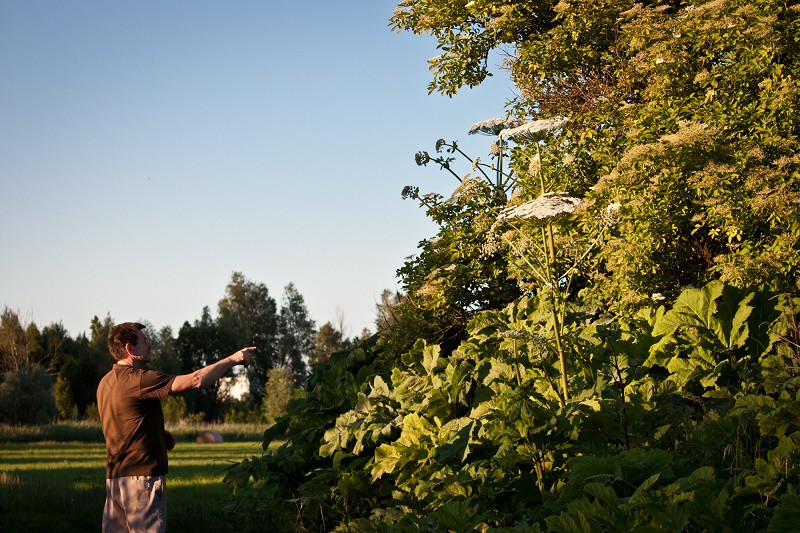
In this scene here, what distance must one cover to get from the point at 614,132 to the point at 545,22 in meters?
2.19

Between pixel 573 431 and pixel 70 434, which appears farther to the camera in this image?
pixel 70 434

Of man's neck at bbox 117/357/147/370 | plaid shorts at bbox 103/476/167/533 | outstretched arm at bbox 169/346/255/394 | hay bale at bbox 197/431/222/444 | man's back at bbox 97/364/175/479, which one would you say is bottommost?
hay bale at bbox 197/431/222/444

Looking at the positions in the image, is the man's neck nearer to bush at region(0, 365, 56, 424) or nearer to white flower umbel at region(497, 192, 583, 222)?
white flower umbel at region(497, 192, 583, 222)

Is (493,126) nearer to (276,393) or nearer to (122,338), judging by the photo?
(122,338)

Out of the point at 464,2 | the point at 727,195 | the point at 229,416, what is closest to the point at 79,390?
the point at 229,416

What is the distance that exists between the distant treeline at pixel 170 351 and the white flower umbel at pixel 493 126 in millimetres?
19935

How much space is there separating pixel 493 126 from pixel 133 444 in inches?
154


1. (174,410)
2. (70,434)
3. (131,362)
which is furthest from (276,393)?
(131,362)

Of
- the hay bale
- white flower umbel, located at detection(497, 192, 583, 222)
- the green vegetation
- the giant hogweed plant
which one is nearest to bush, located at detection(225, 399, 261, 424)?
the green vegetation

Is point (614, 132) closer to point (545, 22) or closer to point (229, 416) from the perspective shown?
point (545, 22)

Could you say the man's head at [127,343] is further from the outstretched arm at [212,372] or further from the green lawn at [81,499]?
the green lawn at [81,499]

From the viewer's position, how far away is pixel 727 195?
21.7 ft

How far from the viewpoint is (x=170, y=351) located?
41.9 m

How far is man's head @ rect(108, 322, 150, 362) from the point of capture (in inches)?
190
